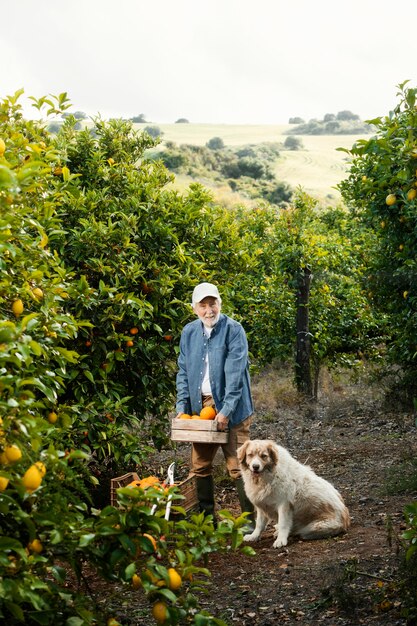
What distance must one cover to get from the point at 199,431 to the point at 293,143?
70.1 meters

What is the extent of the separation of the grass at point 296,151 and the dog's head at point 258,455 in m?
33.2

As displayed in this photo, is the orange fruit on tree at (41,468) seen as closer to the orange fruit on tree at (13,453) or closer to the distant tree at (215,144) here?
the orange fruit on tree at (13,453)

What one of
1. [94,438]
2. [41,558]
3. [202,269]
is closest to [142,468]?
[94,438]

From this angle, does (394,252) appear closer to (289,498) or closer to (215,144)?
(289,498)

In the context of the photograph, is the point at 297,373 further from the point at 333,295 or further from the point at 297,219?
the point at 297,219

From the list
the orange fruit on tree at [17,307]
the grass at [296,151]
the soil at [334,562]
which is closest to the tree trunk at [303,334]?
the soil at [334,562]

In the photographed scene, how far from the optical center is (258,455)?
20.7 ft

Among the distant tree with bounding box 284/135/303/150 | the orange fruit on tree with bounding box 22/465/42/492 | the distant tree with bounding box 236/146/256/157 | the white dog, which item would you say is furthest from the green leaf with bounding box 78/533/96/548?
the distant tree with bounding box 284/135/303/150

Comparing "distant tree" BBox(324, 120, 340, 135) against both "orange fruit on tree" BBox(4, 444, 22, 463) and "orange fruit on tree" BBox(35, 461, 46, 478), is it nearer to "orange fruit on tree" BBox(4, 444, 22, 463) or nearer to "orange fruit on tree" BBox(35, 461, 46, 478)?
"orange fruit on tree" BBox(35, 461, 46, 478)

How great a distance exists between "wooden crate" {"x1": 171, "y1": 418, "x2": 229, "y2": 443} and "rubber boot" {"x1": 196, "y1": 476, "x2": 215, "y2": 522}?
0.60m

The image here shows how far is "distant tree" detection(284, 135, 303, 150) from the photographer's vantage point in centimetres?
7306

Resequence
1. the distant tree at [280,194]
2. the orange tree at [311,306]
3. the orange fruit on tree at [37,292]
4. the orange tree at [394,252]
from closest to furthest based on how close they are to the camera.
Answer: the orange fruit on tree at [37,292] → the orange tree at [394,252] → the orange tree at [311,306] → the distant tree at [280,194]

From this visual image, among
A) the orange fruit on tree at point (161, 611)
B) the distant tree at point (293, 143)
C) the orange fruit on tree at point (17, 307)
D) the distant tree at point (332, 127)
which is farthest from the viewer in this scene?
the distant tree at point (332, 127)

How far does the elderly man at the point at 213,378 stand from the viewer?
21.2ft
